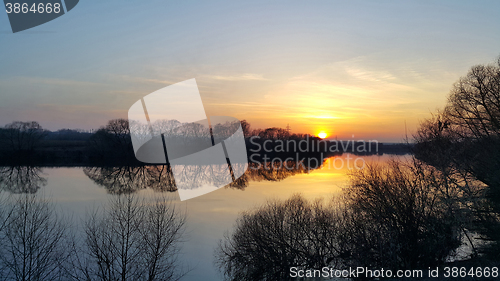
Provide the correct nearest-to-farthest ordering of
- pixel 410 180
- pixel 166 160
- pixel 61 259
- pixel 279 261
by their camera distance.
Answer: pixel 61 259, pixel 279 261, pixel 410 180, pixel 166 160

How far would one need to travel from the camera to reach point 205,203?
28547 mm

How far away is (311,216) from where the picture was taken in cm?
1992

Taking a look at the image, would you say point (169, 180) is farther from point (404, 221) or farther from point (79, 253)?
point (404, 221)

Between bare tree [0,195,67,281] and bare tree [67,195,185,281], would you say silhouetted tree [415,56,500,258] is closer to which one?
bare tree [67,195,185,281]

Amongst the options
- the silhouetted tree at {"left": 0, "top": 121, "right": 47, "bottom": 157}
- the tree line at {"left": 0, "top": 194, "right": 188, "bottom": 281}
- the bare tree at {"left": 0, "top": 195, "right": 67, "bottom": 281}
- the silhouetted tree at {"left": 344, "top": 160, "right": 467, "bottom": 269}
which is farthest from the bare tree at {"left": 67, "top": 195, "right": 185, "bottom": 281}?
the silhouetted tree at {"left": 0, "top": 121, "right": 47, "bottom": 157}

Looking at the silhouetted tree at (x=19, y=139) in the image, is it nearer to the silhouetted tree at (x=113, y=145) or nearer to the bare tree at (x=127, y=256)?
the silhouetted tree at (x=113, y=145)

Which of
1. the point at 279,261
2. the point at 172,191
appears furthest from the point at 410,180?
the point at 172,191

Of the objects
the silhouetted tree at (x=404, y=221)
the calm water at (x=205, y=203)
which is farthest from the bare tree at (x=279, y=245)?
the silhouetted tree at (x=404, y=221)

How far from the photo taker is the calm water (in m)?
17.7

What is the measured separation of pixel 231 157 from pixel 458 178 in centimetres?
4087

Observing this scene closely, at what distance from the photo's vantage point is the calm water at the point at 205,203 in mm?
17672

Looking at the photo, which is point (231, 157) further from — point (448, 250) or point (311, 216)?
point (448, 250)

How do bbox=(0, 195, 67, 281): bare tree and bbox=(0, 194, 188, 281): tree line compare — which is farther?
bbox=(0, 194, 188, 281): tree line

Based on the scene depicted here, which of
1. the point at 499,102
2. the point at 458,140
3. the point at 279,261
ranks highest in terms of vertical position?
the point at 499,102
